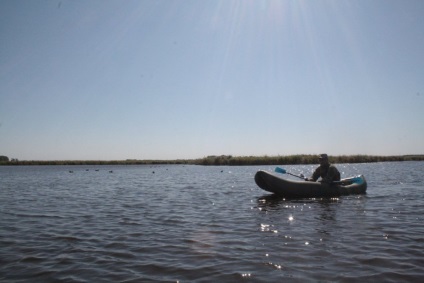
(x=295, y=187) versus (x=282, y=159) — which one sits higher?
(x=282, y=159)

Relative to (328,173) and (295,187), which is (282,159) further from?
(295,187)

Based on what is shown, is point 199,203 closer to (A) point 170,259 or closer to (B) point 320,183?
(B) point 320,183

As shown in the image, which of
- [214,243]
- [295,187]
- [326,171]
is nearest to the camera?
[214,243]

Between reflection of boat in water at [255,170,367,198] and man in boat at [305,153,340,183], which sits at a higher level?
man in boat at [305,153,340,183]

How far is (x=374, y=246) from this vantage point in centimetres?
667

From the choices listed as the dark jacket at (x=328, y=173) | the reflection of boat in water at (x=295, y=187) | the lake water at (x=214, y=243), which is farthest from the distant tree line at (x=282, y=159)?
the lake water at (x=214, y=243)

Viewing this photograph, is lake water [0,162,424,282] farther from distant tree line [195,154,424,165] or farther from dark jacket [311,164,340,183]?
distant tree line [195,154,424,165]

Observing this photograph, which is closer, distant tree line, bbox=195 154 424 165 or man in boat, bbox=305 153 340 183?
man in boat, bbox=305 153 340 183

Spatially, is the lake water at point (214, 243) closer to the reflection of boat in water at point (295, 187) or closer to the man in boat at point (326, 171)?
the reflection of boat in water at point (295, 187)

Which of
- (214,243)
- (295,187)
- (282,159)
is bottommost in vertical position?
(214,243)

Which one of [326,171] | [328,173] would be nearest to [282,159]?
[326,171]

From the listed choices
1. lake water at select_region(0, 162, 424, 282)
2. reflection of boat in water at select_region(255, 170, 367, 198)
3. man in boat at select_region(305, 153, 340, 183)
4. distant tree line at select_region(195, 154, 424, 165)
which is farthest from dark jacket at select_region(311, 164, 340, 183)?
distant tree line at select_region(195, 154, 424, 165)

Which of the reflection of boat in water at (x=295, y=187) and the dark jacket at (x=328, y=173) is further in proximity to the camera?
the dark jacket at (x=328, y=173)

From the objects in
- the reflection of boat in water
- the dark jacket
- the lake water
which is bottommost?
the lake water
